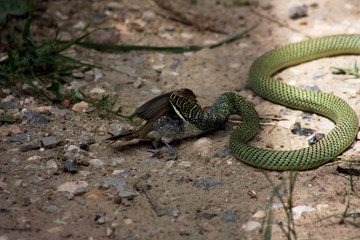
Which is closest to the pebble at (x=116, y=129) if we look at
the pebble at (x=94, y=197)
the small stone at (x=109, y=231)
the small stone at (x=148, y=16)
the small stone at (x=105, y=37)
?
the pebble at (x=94, y=197)

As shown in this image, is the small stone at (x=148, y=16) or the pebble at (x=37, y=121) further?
the small stone at (x=148, y=16)

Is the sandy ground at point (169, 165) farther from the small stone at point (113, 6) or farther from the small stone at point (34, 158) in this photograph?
the small stone at point (113, 6)

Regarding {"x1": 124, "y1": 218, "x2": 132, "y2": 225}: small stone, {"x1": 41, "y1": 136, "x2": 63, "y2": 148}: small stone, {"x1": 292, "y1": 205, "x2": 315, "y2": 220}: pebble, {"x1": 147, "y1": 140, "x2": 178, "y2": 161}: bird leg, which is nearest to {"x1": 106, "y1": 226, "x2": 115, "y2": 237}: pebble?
{"x1": 124, "y1": 218, "x2": 132, "y2": 225}: small stone

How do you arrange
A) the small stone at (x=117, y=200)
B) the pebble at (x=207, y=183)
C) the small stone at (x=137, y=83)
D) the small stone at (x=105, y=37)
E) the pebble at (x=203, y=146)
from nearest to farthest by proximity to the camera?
1. the small stone at (x=117, y=200)
2. the pebble at (x=207, y=183)
3. the pebble at (x=203, y=146)
4. the small stone at (x=137, y=83)
5. the small stone at (x=105, y=37)

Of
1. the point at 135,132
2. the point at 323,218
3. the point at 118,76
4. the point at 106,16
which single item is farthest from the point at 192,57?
the point at 323,218

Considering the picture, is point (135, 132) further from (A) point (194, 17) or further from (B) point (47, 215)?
(A) point (194, 17)

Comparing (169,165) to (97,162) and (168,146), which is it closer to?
(168,146)
